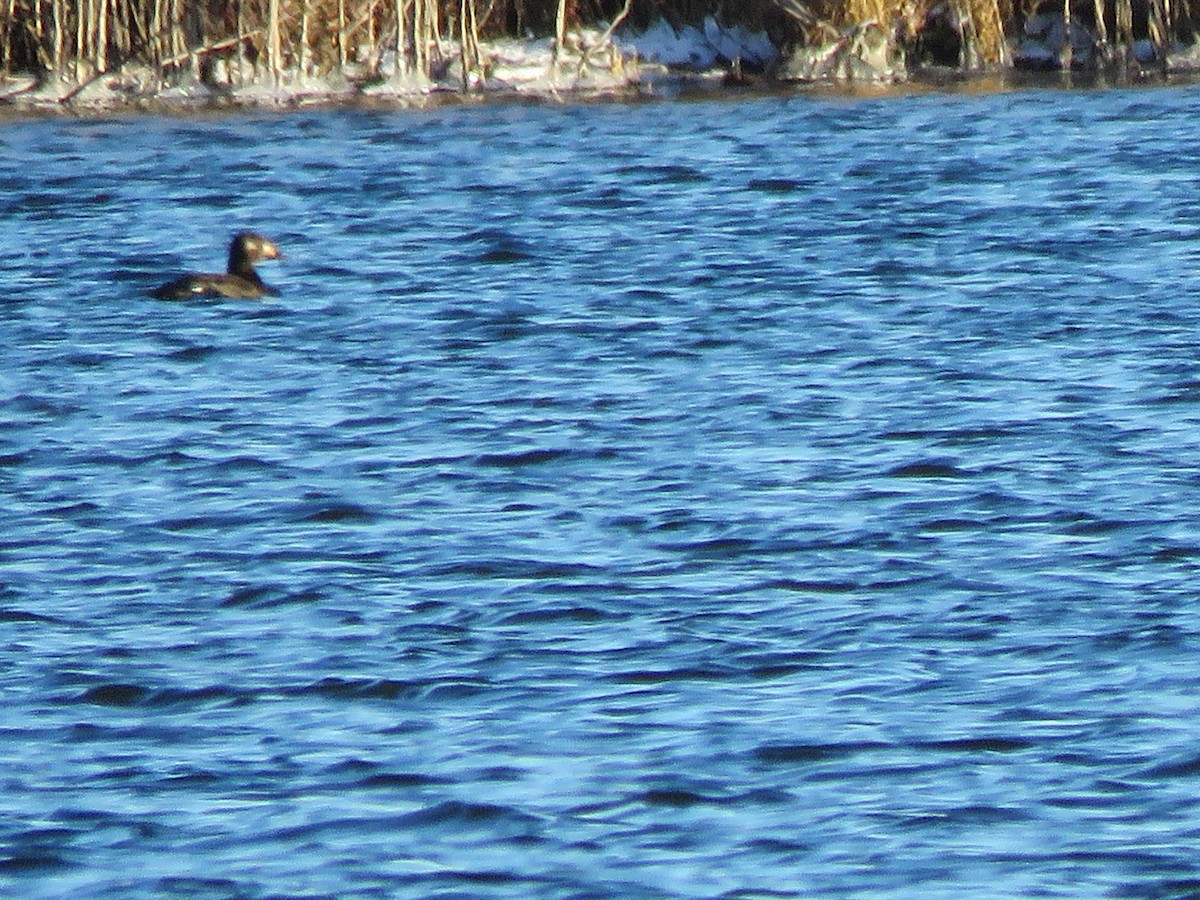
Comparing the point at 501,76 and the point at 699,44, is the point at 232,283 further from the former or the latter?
the point at 699,44

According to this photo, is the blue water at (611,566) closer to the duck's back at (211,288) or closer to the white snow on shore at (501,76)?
the duck's back at (211,288)

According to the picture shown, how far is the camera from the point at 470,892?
20.4 feet

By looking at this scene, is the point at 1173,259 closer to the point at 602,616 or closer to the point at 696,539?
the point at 696,539

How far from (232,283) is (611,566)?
7.78 metres

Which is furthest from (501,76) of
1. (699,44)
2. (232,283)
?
(232,283)

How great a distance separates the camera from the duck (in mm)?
16531

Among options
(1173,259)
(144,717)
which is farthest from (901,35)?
(144,717)

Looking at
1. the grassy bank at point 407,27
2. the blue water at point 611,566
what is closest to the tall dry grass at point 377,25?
the grassy bank at point 407,27

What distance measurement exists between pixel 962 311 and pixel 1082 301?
0.69 metres

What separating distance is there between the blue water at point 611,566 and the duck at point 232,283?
0.12 meters

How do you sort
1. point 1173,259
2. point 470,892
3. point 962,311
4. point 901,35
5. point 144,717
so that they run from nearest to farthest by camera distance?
point 470,892 < point 144,717 < point 962,311 < point 1173,259 < point 901,35

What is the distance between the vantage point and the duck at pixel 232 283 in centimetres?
1653

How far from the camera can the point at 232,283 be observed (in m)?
16.6

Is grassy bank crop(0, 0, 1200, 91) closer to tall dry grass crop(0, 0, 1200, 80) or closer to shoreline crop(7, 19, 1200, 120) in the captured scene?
tall dry grass crop(0, 0, 1200, 80)
